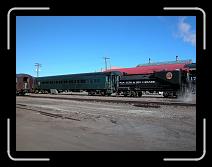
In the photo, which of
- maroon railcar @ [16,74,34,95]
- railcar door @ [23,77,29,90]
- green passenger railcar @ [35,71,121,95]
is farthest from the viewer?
railcar door @ [23,77,29,90]

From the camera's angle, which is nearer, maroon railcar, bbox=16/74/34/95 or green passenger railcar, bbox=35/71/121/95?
green passenger railcar, bbox=35/71/121/95

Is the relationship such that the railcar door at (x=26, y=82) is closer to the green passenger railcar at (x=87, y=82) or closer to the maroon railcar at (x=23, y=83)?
the maroon railcar at (x=23, y=83)

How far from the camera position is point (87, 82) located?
45.6 meters

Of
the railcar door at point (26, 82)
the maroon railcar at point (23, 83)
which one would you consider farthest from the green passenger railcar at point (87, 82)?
the railcar door at point (26, 82)

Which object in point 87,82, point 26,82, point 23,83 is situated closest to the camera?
point 87,82

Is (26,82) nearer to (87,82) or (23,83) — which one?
(23,83)

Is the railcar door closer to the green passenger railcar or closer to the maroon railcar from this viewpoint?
the maroon railcar

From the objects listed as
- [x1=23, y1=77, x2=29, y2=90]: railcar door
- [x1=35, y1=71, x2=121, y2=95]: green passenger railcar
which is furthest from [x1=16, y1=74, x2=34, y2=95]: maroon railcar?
[x1=35, y1=71, x2=121, y2=95]: green passenger railcar

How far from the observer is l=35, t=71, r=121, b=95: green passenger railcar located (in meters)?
42.1

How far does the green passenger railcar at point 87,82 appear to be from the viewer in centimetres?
4209

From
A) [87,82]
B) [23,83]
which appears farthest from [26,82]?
[87,82]
